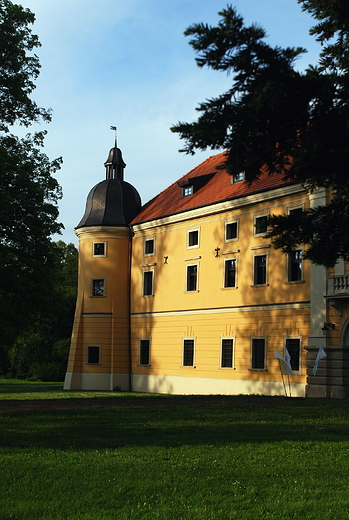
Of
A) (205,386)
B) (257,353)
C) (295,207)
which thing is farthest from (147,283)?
(295,207)

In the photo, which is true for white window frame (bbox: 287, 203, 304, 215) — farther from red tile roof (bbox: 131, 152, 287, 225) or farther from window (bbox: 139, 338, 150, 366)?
window (bbox: 139, 338, 150, 366)

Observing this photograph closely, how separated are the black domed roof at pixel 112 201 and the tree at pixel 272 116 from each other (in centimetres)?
3509

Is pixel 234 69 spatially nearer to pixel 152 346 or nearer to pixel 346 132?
pixel 346 132

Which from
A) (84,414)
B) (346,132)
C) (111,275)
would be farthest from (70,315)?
(346,132)

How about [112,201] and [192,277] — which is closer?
[192,277]

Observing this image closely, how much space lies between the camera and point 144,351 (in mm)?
41656

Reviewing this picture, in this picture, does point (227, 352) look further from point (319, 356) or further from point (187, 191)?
point (187, 191)

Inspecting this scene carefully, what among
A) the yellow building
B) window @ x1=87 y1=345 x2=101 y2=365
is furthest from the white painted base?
window @ x1=87 y1=345 x2=101 y2=365

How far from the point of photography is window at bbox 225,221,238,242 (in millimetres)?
35812

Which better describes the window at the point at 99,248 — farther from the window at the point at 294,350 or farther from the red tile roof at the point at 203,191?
the window at the point at 294,350

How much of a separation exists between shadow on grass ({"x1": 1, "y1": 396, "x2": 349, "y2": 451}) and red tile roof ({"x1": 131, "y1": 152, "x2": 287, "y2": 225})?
14683 mm

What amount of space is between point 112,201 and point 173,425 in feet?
98.9

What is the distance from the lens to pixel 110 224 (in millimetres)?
43844

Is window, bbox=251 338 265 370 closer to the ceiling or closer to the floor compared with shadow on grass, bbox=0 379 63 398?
closer to the ceiling
